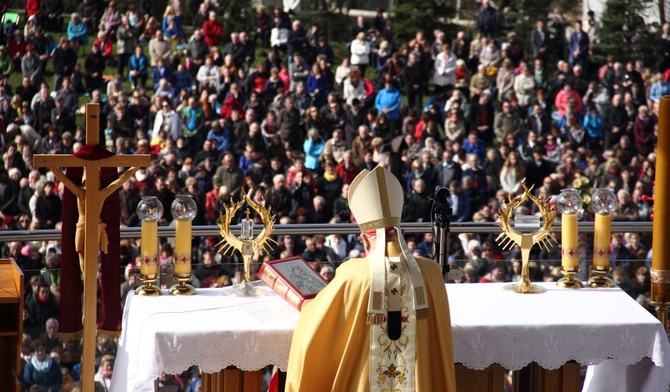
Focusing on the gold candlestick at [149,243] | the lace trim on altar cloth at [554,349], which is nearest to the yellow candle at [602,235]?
the lace trim on altar cloth at [554,349]

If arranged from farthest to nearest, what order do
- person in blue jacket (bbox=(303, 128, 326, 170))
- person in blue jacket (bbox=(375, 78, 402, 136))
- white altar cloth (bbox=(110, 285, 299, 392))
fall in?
person in blue jacket (bbox=(375, 78, 402, 136))
person in blue jacket (bbox=(303, 128, 326, 170))
white altar cloth (bbox=(110, 285, 299, 392))

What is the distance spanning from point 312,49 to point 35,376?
932 centimetres

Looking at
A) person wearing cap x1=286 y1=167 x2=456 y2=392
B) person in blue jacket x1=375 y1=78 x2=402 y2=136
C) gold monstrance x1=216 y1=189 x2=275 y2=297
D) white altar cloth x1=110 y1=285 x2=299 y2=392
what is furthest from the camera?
person in blue jacket x1=375 y1=78 x2=402 y2=136

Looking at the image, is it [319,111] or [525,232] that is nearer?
[525,232]

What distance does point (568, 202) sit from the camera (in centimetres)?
425

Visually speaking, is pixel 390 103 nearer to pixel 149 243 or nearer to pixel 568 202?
pixel 568 202

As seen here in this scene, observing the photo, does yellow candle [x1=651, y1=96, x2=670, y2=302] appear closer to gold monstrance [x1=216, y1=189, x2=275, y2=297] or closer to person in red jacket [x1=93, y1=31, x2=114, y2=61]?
gold monstrance [x1=216, y1=189, x2=275, y2=297]

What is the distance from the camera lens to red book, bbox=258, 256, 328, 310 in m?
3.88

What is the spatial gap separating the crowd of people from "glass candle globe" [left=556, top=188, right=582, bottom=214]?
5.77 meters

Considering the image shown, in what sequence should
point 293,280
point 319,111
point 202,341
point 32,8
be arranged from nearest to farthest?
point 202,341
point 293,280
point 319,111
point 32,8

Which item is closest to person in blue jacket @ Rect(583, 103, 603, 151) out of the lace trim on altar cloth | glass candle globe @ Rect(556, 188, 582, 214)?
glass candle globe @ Rect(556, 188, 582, 214)

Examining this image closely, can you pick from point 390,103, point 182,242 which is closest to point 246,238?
point 182,242

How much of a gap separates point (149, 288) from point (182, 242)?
22 cm

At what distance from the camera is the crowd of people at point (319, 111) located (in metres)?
11.2
